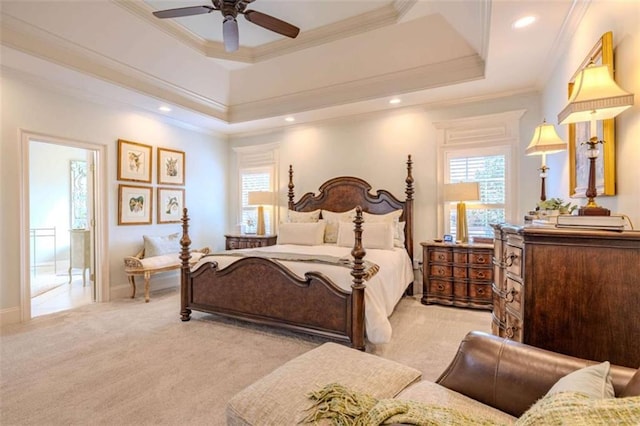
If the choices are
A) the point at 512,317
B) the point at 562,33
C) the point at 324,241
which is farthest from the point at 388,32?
the point at 512,317

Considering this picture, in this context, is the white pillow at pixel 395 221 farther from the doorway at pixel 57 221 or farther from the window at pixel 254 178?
the doorway at pixel 57 221

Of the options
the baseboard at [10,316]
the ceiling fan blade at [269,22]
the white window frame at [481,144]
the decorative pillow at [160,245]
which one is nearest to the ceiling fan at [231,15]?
the ceiling fan blade at [269,22]

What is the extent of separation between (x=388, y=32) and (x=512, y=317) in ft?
10.9

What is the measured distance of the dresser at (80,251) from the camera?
17.5 feet

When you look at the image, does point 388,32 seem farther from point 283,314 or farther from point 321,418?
point 321,418

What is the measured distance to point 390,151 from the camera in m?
4.89

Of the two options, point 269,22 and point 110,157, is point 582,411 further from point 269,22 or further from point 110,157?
point 110,157

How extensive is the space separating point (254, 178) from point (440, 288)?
3812mm

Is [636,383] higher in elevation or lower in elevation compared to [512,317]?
higher

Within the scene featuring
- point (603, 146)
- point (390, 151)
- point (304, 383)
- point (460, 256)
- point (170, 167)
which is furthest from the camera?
point (170, 167)

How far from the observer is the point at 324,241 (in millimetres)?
4793

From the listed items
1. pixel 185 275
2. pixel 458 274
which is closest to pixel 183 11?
pixel 185 275

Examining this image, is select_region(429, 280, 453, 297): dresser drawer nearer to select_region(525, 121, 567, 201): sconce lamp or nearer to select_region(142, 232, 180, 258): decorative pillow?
select_region(525, 121, 567, 201): sconce lamp

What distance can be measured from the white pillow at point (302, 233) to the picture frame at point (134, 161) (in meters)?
2.26
